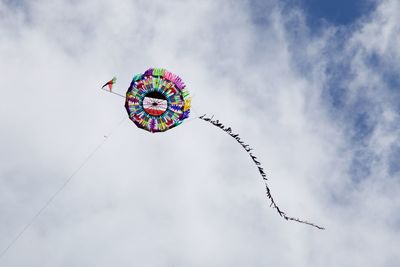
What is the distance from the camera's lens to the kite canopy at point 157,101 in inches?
1050

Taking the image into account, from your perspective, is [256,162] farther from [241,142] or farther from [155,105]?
[155,105]

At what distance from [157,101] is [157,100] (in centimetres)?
8

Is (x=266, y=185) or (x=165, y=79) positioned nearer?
(x=266, y=185)

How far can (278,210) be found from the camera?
21.1 metres

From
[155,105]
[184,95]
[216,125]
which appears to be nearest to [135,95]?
[155,105]

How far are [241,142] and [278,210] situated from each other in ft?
13.3

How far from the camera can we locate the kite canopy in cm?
2667

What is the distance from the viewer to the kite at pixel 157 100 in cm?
2666

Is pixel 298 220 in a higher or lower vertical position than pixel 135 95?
lower

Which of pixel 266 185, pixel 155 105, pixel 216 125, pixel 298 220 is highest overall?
pixel 155 105

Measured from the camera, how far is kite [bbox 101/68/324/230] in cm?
2666

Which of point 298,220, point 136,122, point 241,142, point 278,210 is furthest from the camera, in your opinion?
point 136,122

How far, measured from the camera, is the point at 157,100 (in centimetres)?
2742

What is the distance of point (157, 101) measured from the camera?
27.5 metres
